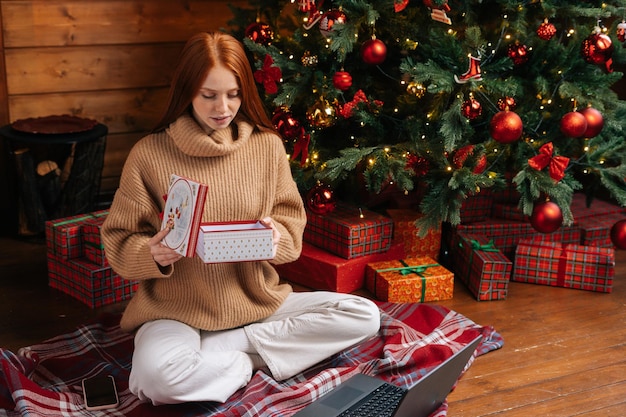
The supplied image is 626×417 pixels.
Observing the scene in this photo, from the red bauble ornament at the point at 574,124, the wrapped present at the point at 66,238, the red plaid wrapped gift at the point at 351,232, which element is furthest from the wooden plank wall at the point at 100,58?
the red bauble ornament at the point at 574,124

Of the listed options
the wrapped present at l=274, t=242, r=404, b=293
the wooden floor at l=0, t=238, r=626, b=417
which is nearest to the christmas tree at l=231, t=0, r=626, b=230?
the wrapped present at l=274, t=242, r=404, b=293

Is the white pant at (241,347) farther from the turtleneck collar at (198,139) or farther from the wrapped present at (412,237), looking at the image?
the wrapped present at (412,237)

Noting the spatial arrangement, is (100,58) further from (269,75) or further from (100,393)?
(100,393)

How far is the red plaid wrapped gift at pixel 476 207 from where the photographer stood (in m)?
3.26

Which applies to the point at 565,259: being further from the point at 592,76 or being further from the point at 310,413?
the point at 310,413

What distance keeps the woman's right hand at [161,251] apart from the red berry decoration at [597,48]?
1.63 metres

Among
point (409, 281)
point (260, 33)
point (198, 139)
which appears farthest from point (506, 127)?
point (198, 139)

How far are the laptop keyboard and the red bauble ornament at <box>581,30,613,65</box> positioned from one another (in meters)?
1.56

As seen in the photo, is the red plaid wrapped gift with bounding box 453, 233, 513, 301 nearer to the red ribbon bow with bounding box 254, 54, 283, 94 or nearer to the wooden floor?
the wooden floor

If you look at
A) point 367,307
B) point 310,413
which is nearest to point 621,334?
point 367,307

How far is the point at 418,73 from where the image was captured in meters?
2.73

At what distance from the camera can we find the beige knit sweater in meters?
2.14

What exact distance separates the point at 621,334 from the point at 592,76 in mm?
890

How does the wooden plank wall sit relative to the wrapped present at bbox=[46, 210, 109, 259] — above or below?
above
